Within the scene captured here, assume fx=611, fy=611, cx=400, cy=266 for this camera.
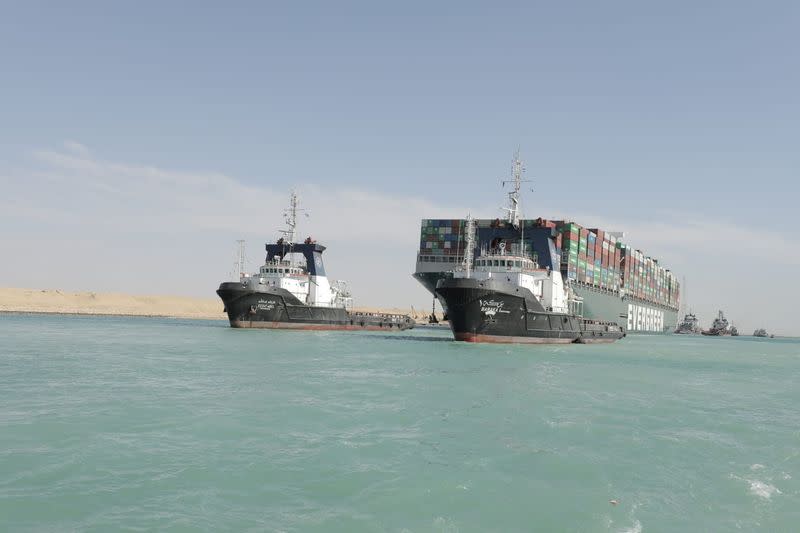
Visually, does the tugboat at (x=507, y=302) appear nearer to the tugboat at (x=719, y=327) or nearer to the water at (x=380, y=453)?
the water at (x=380, y=453)

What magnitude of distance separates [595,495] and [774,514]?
9.98ft

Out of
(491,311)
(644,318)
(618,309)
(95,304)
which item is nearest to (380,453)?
(491,311)

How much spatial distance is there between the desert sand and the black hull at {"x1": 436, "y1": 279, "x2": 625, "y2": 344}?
101 m

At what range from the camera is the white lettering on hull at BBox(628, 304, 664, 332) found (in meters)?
115

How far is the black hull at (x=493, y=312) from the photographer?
43781 mm

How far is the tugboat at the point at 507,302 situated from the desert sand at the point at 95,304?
332 ft

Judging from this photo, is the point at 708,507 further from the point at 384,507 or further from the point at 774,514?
the point at 384,507

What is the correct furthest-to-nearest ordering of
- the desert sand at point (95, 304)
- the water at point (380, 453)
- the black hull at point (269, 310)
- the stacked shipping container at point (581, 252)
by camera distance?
the desert sand at point (95, 304)
the stacked shipping container at point (581, 252)
the black hull at point (269, 310)
the water at point (380, 453)

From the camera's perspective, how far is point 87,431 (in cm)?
1441

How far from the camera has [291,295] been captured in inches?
2362

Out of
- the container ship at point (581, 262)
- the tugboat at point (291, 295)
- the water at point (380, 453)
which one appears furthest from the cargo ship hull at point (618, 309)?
the water at point (380, 453)

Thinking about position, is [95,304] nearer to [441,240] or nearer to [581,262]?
[441,240]

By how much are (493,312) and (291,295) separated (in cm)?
2313

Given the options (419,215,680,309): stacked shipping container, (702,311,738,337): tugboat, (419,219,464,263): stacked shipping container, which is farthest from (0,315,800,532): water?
(702,311,738,337): tugboat
